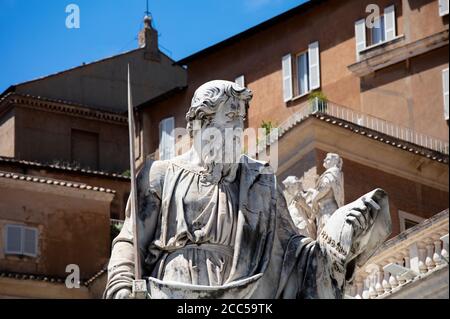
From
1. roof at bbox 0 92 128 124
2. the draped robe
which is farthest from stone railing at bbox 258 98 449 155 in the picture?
the draped robe

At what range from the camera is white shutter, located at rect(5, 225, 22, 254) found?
189 feet

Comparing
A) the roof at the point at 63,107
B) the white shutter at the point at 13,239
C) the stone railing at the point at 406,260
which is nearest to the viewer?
the stone railing at the point at 406,260

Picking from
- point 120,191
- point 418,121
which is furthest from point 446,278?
point 120,191

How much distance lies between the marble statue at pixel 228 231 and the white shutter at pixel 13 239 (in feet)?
147

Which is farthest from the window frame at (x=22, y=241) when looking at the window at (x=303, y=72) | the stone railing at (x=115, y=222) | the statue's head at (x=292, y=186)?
the statue's head at (x=292, y=186)

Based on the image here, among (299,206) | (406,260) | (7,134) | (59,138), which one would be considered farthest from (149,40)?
(299,206)

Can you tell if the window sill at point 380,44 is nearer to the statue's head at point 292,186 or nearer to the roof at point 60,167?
the roof at point 60,167

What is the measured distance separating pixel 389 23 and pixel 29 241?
37.9 feet

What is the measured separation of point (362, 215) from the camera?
12734 millimetres

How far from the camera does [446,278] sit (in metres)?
34.8

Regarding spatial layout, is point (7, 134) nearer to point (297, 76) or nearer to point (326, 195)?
point (297, 76)

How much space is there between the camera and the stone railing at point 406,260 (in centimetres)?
3556

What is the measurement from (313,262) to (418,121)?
4360 cm

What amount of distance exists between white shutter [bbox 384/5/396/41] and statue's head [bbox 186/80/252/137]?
45.0 m
